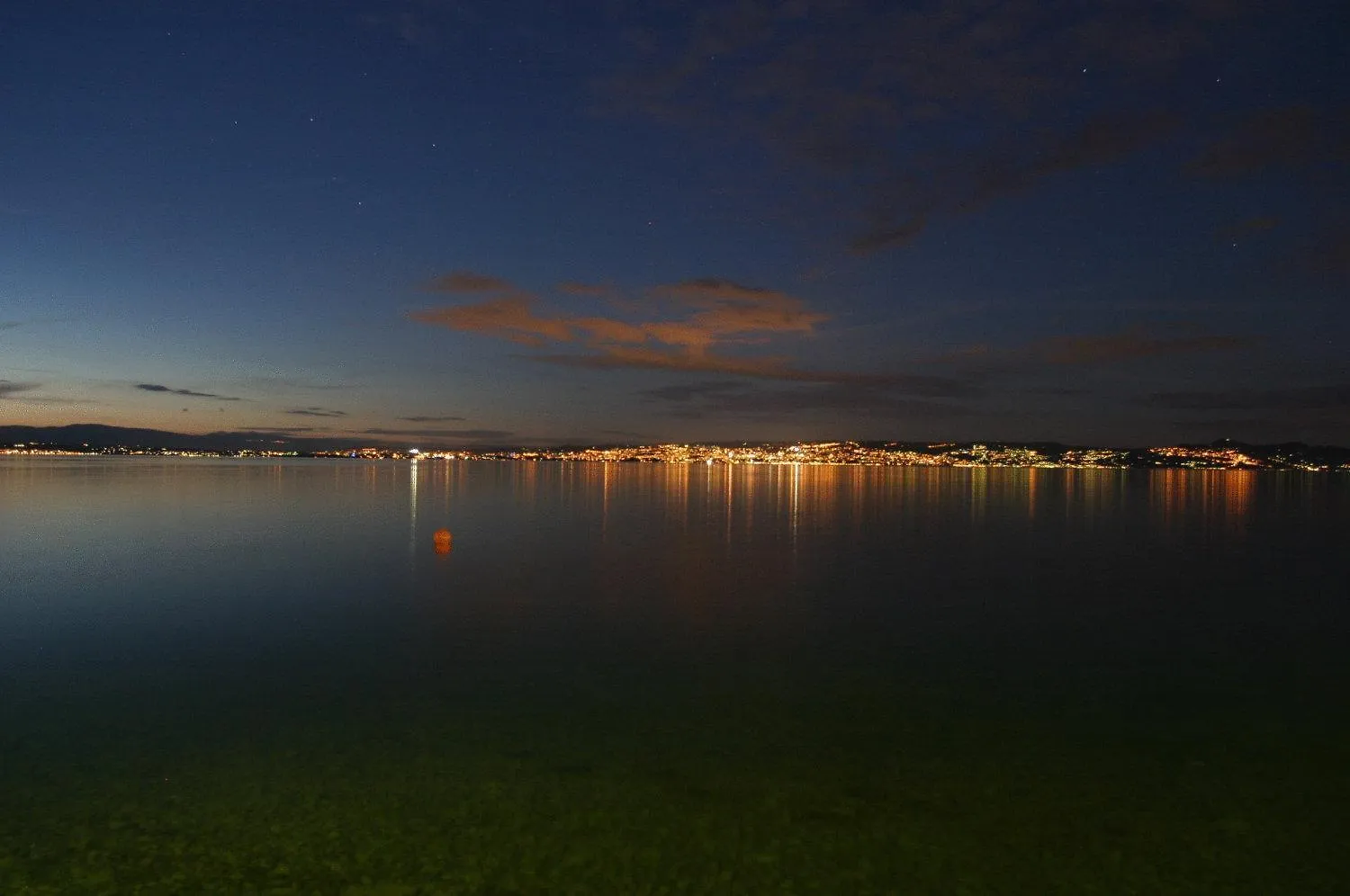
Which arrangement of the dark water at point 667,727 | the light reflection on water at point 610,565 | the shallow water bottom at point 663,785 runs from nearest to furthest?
the shallow water bottom at point 663,785
the dark water at point 667,727
the light reflection on water at point 610,565

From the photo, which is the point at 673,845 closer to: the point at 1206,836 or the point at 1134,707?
the point at 1206,836

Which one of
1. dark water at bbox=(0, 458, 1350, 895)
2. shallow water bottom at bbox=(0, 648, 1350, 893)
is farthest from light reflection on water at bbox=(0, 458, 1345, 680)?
shallow water bottom at bbox=(0, 648, 1350, 893)

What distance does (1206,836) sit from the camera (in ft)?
29.5


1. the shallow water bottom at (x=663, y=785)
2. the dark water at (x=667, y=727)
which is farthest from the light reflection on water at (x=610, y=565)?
the shallow water bottom at (x=663, y=785)

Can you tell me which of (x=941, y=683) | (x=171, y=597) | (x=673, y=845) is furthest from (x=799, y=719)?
(x=171, y=597)

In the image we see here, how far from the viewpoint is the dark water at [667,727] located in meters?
8.38

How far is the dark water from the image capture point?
8.38 m

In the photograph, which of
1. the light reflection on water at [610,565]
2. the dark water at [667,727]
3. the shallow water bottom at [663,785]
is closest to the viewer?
the shallow water bottom at [663,785]

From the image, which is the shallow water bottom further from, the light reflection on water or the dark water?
the light reflection on water

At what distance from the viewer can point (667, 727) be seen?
12.6m

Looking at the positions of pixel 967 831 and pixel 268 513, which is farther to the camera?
pixel 268 513

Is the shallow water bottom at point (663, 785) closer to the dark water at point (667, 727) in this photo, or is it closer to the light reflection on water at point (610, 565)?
the dark water at point (667, 727)

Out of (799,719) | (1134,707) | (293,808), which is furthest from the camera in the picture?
(1134,707)

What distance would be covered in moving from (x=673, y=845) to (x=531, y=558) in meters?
23.5
